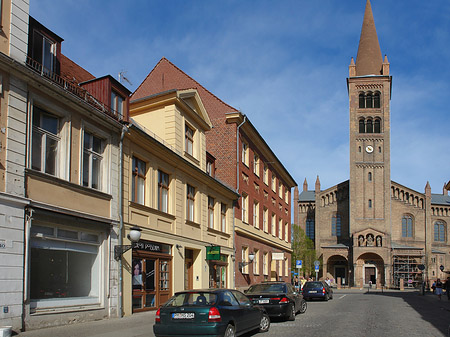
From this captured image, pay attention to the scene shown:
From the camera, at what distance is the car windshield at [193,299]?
35.7 ft

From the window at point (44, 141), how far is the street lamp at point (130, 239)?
10.8ft

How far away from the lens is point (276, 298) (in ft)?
54.1

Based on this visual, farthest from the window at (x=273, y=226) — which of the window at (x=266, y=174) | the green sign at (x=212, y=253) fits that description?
the green sign at (x=212, y=253)

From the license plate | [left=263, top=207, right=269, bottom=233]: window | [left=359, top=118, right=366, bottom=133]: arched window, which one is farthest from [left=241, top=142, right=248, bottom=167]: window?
[left=359, top=118, right=366, bottom=133]: arched window

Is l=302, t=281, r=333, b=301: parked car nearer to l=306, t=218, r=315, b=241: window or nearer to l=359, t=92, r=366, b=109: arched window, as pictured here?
l=359, t=92, r=366, b=109: arched window

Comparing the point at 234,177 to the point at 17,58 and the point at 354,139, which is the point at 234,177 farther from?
the point at 354,139

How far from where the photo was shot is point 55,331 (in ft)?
38.6

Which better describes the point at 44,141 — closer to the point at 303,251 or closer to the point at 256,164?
the point at 256,164

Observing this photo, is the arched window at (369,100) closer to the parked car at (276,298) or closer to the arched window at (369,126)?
the arched window at (369,126)

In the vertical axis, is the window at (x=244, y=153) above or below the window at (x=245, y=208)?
above

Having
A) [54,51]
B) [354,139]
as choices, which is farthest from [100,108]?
[354,139]

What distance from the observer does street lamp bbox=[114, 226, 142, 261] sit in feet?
49.7

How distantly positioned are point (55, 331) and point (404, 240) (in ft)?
227

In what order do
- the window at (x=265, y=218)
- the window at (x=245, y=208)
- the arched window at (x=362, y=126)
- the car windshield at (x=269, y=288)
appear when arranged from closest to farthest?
the car windshield at (x=269, y=288)
the window at (x=245, y=208)
the window at (x=265, y=218)
the arched window at (x=362, y=126)
